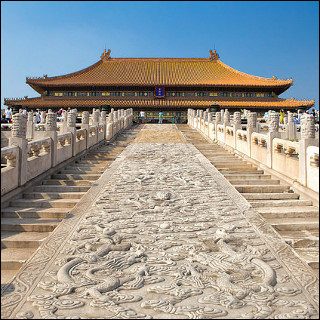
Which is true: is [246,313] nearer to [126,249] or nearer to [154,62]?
[126,249]

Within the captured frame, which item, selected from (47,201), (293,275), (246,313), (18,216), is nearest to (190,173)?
(47,201)

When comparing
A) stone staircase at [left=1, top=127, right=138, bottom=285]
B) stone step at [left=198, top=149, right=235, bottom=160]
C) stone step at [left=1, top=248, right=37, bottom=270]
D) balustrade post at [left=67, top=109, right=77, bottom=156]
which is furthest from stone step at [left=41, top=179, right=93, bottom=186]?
stone step at [left=198, top=149, right=235, bottom=160]

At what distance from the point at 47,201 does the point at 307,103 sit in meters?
33.7

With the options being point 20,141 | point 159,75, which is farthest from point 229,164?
point 159,75

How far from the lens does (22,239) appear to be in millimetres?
4617

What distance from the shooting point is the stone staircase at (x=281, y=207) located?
432 cm

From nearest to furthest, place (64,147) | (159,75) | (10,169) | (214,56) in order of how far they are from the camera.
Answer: (10,169)
(64,147)
(159,75)
(214,56)

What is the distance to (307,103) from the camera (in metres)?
34.0

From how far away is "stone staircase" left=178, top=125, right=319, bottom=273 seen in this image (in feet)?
14.2

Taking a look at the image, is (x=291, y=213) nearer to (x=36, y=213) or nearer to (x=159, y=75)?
(x=36, y=213)

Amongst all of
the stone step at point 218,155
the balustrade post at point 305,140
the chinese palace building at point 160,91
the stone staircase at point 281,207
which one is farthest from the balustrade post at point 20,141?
the chinese palace building at point 160,91

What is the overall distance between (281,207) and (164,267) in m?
3.12

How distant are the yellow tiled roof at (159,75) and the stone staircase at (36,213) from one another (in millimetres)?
28492

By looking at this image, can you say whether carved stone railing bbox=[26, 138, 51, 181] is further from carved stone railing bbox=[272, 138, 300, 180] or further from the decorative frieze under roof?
the decorative frieze under roof
